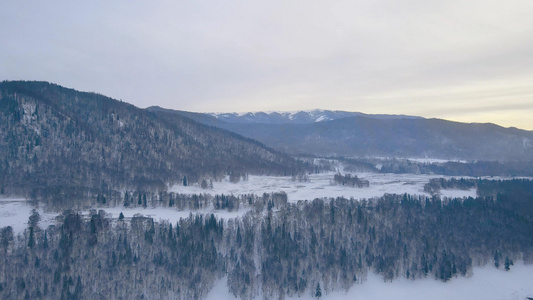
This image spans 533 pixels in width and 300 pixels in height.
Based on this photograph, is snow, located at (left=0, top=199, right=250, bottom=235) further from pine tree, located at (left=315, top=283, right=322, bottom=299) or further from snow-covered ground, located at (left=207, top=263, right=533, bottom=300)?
pine tree, located at (left=315, top=283, right=322, bottom=299)

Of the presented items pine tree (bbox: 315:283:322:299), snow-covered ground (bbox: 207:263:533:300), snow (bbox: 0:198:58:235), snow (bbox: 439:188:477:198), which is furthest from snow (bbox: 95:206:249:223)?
snow (bbox: 439:188:477:198)

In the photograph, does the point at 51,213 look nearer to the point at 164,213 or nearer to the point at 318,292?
the point at 164,213

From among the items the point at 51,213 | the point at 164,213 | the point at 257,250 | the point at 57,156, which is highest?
the point at 57,156

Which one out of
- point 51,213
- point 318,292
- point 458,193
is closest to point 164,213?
point 51,213

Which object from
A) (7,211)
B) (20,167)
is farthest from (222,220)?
(20,167)

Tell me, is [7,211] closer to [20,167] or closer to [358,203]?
[20,167]

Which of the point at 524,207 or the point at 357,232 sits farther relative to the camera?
the point at 524,207
